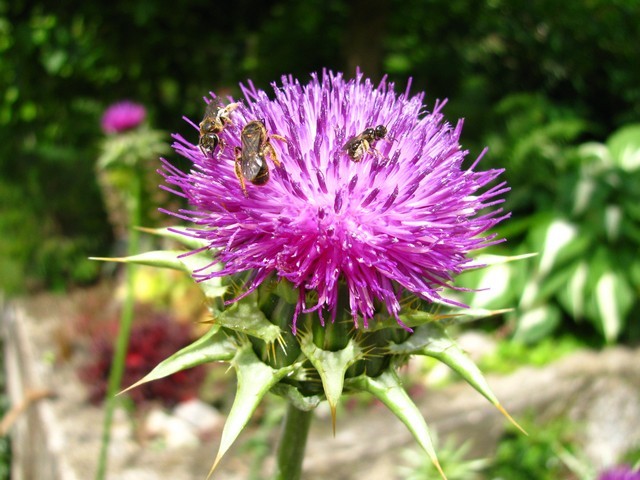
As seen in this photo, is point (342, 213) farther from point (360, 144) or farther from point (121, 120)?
point (121, 120)

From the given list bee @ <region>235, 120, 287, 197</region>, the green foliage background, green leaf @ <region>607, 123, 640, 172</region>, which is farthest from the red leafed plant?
green leaf @ <region>607, 123, 640, 172</region>

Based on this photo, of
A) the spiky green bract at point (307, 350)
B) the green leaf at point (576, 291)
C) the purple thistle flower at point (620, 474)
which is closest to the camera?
the spiky green bract at point (307, 350)

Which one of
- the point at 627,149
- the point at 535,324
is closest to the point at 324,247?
the point at 535,324

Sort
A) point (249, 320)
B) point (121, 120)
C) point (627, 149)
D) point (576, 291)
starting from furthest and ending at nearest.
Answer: point (627, 149)
point (576, 291)
point (121, 120)
point (249, 320)

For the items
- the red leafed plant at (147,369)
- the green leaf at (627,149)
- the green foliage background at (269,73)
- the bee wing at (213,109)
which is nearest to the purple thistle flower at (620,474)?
the bee wing at (213,109)

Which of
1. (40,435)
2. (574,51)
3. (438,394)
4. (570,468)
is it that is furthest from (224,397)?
(574,51)

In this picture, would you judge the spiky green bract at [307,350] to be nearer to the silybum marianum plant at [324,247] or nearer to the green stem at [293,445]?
the silybum marianum plant at [324,247]
